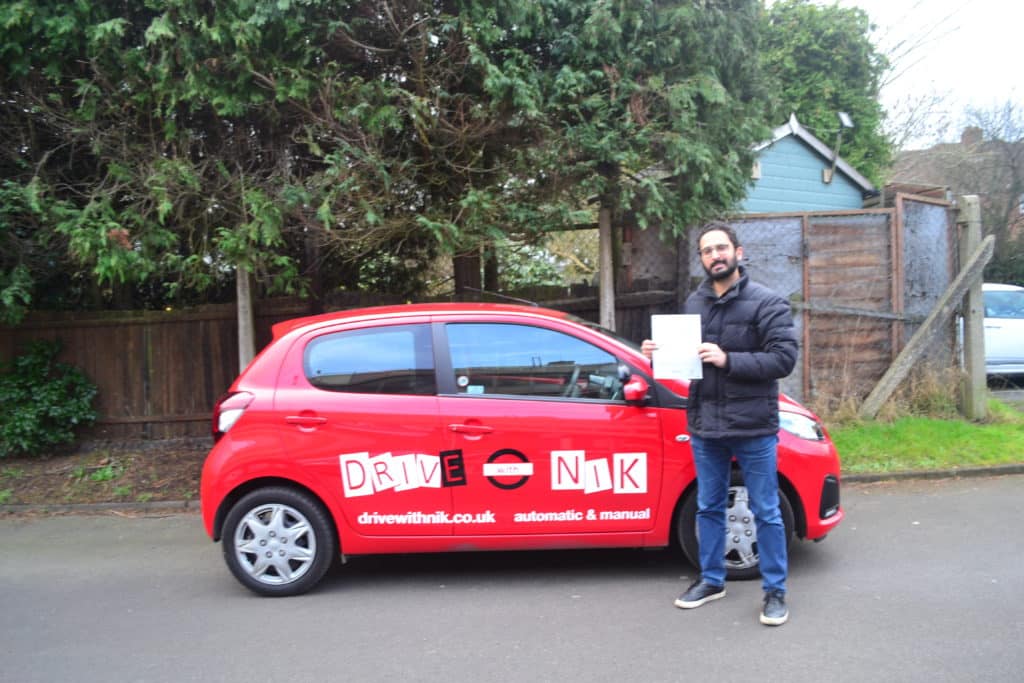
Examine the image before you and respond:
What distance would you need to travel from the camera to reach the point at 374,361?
4.70m

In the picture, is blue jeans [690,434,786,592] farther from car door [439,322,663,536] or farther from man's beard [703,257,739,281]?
man's beard [703,257,739,281]

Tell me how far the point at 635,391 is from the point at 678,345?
583mm

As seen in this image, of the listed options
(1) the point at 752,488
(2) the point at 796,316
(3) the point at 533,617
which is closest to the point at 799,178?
(2) the point at 796,316

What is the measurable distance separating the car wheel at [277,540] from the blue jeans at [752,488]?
216 cm

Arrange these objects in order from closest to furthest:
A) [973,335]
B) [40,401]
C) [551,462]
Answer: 1. [551,462]
2. [40,401]
3. [973,335]

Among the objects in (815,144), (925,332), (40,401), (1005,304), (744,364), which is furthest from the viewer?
(815,144)

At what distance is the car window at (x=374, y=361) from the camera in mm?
4648

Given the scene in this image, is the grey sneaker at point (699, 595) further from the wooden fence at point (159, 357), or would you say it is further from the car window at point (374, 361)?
the wooden fence at point (159, 357)

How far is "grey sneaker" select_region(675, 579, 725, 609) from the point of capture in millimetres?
4215

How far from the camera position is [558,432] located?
451 centimetres

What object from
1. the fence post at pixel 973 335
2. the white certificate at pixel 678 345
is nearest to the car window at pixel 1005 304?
the fence post at pixel 973 335

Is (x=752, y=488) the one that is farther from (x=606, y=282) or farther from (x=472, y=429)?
(x=606, y=282)

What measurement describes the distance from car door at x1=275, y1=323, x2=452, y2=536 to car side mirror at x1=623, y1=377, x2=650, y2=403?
1067mm

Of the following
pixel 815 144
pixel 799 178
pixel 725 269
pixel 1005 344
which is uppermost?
pixel 815 144
